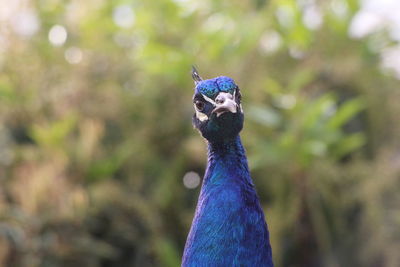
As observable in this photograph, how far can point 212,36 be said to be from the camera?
3498 millimetres

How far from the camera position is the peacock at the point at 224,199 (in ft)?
4.51

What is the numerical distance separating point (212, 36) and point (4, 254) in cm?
153

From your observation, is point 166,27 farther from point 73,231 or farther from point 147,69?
point 73,231

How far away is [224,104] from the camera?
1.34 m

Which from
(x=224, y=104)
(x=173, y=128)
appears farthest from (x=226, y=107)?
(x=173, y=128)

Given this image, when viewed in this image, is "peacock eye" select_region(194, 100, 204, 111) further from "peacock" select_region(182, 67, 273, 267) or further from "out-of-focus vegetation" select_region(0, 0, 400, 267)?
"out-of-focus vegetation" select_region(0, 0, 400, 267)

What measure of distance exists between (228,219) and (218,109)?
241mm

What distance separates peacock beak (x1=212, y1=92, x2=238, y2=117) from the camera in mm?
1336

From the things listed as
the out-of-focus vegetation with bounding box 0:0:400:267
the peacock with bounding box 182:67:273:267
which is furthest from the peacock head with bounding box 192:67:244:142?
the out-of-focus vegetation with bounding box 0:0:400:267

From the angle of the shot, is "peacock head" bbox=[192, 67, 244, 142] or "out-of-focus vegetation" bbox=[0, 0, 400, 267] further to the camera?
"out-of-focus vegetation" bbox=[0, 0, 400, 267]

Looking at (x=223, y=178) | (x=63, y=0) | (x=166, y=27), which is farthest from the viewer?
(x=63, y=0)

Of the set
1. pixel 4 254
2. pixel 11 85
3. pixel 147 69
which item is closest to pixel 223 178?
pixel 4 254

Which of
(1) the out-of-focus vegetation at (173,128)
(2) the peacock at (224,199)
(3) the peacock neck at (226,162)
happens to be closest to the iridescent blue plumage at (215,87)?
(2) the peacock at (224,199)

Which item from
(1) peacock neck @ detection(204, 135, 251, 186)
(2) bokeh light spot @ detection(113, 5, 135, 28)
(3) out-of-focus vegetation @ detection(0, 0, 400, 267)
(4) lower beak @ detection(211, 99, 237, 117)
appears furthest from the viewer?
(2) bokeh light spot @ detection(113, 5, 135, 28)
